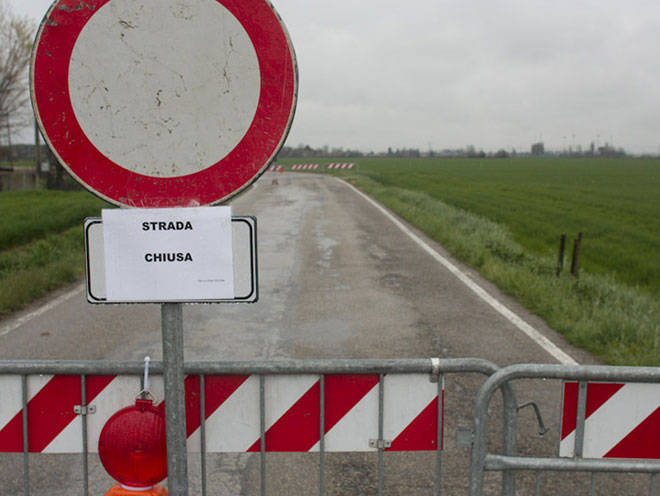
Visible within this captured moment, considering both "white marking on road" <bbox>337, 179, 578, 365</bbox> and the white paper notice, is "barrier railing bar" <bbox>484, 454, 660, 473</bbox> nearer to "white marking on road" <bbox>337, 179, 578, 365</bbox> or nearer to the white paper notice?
the white paper notice

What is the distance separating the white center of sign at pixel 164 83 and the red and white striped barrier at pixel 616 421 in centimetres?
165

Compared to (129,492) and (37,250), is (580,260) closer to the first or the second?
(37,250)

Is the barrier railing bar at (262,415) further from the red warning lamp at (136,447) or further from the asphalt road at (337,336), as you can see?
the asphalt road at (337,336)

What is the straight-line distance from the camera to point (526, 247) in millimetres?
16094

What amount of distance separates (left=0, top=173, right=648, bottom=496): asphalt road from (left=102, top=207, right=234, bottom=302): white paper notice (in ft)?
7.56

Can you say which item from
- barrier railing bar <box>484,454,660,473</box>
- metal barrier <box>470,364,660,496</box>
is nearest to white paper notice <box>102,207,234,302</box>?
metal barrier <box>470,364,660,496</box>

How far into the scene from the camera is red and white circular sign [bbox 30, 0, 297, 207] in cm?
202

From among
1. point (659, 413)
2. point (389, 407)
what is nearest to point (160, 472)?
point (389, 407)

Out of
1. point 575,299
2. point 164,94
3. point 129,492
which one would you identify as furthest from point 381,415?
point 575,299

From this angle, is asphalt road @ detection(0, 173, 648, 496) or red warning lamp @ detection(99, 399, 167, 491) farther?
asphalt road @ detection(0, 173, 648, 496)

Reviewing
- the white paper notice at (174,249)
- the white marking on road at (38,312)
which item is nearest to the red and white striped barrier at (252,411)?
the white paper notice at (174,249)

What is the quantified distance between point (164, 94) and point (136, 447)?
1.23m

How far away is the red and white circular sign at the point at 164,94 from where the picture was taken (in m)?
2.02

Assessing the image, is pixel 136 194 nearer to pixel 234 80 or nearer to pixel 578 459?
pixel 234 80
